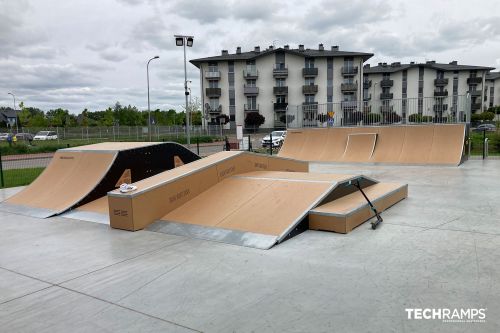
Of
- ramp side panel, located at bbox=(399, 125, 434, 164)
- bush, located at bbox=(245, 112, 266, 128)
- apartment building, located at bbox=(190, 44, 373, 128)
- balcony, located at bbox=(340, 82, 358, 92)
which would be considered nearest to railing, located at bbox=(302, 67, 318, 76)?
apartment building, located at bbox=(190, 44, 373, 128)

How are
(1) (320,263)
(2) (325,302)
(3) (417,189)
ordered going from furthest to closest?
(3) (417,189) < (1) (320,263) < (2) (325,302)

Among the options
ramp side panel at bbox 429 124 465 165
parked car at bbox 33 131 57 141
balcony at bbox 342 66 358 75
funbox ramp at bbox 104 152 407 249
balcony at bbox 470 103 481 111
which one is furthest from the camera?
balcony at bbox 470 103 481 111

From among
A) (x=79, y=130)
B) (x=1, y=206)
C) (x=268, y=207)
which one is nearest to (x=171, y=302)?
(x=268, y=207)

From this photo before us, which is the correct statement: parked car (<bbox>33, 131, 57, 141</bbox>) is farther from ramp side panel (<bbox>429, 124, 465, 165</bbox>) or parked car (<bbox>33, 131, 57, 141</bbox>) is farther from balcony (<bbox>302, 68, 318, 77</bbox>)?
ramp side panel (<bbox>429, 124, 465, 165</bbox>)

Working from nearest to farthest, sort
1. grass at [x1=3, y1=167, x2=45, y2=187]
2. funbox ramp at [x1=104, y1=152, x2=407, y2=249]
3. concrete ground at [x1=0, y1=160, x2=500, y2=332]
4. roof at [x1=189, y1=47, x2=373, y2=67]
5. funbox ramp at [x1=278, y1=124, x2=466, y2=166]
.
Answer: concrete ground at [x1=0, y1=160, x2=500, y2=332], funbox ramp at [x1=104, y1=152, x2=407, y2=249], grass at [x1=3, y1=167, x2=45, y2=187], funbox ramp at [x1=278, y1=124, x2=466, y2=166], roof at [x1=189, y1=47, x2=373, y2=67]

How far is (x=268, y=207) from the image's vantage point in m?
6.12

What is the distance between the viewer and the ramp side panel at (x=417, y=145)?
50.5 ft

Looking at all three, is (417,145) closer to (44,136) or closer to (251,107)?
(44,136)

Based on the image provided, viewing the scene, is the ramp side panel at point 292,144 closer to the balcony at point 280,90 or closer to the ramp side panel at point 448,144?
the ramp side panel at point 448,144

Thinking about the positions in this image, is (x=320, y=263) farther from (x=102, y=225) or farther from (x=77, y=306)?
(x=102, y=225)

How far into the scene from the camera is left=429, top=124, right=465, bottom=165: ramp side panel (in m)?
14.8

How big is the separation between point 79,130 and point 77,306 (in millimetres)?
42668

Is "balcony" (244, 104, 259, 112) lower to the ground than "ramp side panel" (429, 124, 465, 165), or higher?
higher

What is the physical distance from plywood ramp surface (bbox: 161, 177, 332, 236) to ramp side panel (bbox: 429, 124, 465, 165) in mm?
10240
